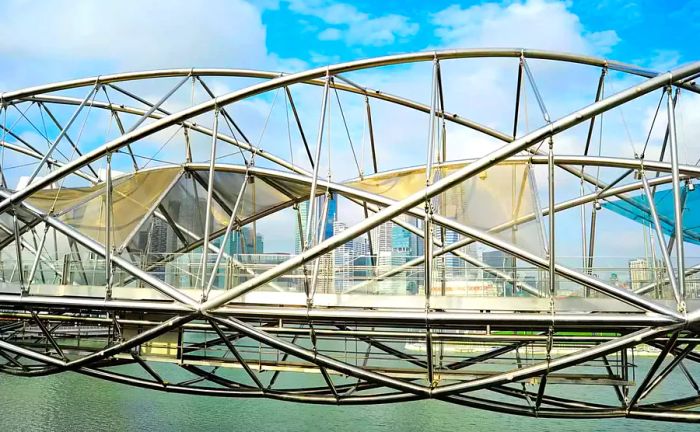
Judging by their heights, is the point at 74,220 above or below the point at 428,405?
above

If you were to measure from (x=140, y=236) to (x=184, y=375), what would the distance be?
22957 millimetres

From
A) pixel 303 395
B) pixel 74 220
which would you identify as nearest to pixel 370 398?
pixel 303 395

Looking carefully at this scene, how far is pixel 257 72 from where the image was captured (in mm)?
26984

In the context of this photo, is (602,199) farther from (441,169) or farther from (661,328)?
(661,328)

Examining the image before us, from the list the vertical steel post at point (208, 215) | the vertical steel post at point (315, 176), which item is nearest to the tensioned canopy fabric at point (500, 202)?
the vertical steel post at point (315, 176)

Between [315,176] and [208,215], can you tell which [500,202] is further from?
[208,215]

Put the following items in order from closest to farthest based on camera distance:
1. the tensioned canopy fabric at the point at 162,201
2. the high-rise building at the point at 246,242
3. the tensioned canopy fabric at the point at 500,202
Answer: the tensioned canopy fabric at the point at 500,202 → the tensioned canopy fabric at the point at 162,201 → the high-rise building at the point at 246,242

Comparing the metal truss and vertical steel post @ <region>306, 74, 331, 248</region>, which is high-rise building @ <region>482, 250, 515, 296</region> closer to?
the metal truss

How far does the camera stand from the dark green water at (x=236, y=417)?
32625 mm

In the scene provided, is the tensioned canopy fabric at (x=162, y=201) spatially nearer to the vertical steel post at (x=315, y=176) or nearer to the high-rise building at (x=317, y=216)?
the high-rise building at (x=317, y=216)

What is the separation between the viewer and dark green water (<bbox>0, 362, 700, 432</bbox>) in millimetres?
32625

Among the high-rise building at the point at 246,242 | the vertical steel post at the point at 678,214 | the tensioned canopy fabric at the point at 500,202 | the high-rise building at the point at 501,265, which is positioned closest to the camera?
the vertical steel post at the point at 678,214

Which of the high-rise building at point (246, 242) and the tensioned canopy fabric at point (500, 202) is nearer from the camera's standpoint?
the tensioned canopy fabric at point (500, 202)

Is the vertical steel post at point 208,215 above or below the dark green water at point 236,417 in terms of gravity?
above
